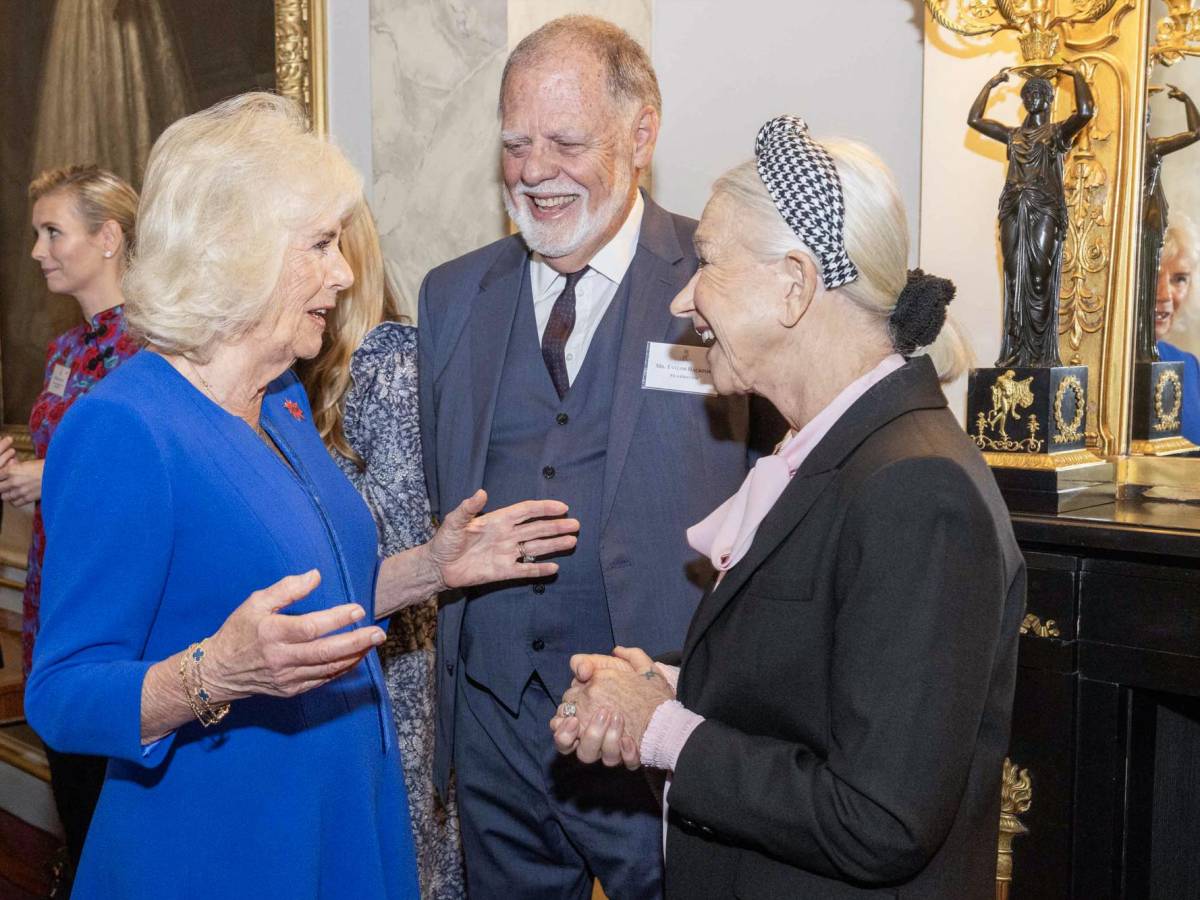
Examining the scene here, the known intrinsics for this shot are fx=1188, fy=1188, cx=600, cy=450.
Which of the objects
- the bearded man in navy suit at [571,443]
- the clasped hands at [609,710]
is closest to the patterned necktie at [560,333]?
the bearded man in navy suit at [571,443]

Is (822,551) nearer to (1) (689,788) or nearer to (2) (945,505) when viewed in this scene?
(2) (945,505)

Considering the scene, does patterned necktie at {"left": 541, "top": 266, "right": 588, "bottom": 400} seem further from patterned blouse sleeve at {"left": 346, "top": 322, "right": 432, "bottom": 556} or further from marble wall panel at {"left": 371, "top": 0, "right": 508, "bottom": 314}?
marble wall panel at {"left": 371, "top": 0, "right": 508, "bottom": 314}

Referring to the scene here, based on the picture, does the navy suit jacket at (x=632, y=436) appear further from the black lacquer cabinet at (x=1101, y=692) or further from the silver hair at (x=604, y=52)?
the black lacquer cabinet at (x=1101, y=692)

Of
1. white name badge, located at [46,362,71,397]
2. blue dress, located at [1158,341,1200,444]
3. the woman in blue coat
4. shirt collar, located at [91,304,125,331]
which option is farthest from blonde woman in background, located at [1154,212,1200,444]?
white name badge, located at [46,362,71,397]

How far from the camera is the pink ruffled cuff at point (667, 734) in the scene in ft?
5.02

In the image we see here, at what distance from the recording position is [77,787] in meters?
3.43

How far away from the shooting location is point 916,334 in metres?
1.53

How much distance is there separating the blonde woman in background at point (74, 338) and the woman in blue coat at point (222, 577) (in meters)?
1.79

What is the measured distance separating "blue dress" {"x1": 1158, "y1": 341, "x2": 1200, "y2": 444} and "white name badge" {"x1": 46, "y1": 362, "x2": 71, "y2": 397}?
2.97m

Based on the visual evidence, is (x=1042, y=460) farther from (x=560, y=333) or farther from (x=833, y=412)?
(x=833, y=412)

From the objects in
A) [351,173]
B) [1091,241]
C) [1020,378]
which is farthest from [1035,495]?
[351,173]

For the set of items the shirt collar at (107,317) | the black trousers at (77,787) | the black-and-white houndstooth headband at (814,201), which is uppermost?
the black-and-white houndstooth headband at (814,201)

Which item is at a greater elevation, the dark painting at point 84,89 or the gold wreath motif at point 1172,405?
the dark painting at point 84,89

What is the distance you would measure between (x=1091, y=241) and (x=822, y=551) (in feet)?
5.65
